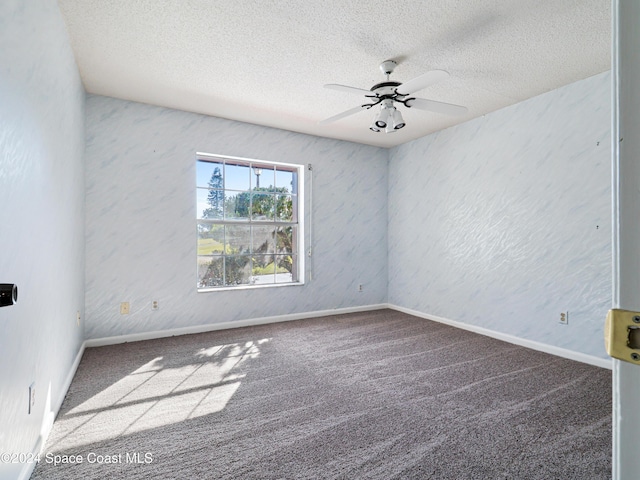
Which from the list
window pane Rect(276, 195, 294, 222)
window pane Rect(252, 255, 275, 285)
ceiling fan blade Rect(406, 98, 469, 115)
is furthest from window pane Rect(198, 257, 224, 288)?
ceiling fan blade Rect(406, 98, 469, 115)

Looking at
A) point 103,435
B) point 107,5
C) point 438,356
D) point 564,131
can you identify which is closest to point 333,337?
point 438,356

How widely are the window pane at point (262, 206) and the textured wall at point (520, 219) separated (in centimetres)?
201

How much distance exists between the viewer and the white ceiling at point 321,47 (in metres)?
2.23

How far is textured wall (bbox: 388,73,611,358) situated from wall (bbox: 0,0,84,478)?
3.99m

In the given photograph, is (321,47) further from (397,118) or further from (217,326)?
(217,326)

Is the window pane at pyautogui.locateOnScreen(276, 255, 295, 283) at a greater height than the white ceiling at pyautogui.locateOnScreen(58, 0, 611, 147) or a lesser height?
lesser

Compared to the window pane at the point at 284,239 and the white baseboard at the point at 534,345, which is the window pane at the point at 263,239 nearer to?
the window pane at the point at 284,239

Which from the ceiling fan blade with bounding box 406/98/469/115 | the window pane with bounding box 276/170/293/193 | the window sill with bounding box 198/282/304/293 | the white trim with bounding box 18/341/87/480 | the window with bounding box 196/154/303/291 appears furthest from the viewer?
the window pane with bounding box 276/170/293/193

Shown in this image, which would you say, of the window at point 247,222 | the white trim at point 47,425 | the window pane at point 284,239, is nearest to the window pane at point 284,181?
the window at point 247,222

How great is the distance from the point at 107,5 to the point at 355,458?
120 inches

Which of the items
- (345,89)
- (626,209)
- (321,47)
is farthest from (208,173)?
(626,209)

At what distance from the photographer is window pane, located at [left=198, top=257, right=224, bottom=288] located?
4.26 metres

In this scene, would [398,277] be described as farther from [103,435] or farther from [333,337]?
[103,435]

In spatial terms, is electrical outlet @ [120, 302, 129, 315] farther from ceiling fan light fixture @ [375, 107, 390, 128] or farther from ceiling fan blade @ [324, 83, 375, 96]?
ceiling fan light fixture @ [375, 107, 390, 128]
